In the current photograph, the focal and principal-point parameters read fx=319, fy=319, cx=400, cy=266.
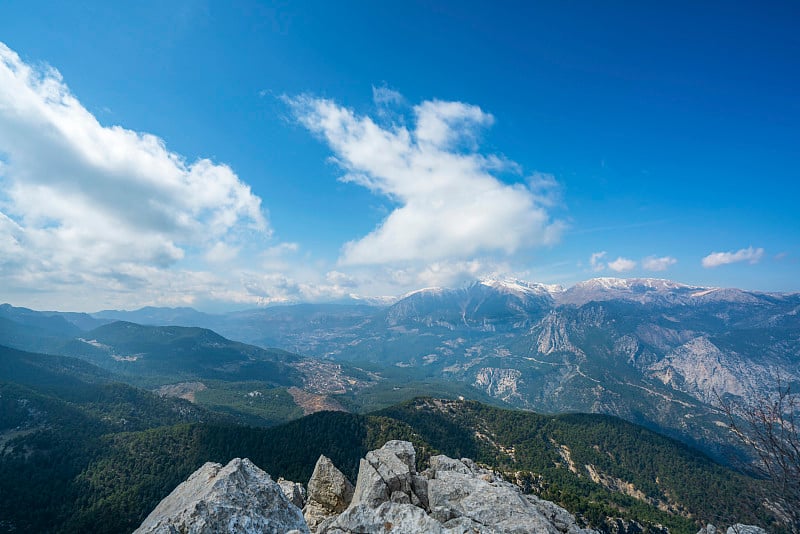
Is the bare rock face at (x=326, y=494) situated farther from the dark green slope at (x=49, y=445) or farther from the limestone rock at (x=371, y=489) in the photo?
the dark green slope at (x=49, y=445)

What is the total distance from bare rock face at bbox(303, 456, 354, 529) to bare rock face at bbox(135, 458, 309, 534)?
19.7 metres

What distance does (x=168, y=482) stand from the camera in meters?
110

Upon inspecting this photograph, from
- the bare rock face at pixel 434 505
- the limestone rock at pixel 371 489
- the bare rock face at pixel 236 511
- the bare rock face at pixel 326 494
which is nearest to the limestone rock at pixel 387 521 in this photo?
the bare rock face at pixel 434 505

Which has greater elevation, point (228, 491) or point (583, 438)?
point (228, 491)

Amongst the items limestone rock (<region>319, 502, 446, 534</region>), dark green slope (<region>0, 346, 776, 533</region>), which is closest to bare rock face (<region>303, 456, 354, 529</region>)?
limestone rock (<region>319, 502, 446, 534</region>)

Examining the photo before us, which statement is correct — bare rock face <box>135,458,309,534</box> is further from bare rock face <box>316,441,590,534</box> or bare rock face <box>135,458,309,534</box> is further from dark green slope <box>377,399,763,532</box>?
dark green slope <box>377,399,763,532</box>

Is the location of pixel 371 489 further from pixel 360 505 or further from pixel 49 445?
pixel 49 445

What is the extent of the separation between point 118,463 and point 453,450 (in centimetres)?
12919

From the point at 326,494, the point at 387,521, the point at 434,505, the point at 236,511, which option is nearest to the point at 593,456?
the point at 326,494

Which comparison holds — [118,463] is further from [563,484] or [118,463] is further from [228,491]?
[563,484]

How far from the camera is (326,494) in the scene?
34.4 metres

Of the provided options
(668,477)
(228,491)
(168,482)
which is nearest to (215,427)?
(168,482)

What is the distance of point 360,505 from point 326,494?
25.1 meters

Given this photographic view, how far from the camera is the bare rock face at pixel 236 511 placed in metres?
13.6
